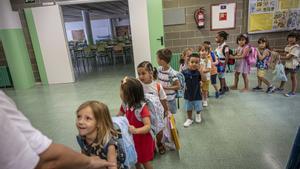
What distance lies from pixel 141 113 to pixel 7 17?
527 cm

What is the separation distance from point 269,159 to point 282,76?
2.10 m

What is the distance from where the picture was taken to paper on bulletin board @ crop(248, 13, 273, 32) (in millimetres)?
4746

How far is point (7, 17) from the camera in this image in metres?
4.79

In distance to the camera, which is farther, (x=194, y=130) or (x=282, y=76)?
(x=282, y=76)

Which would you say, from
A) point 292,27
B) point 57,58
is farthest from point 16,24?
point 292,27

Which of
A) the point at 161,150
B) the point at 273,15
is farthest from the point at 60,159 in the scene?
the point at 273,15

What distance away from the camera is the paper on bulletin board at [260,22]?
4.75 m

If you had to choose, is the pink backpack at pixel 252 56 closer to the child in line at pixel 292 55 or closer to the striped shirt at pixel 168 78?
the child in line at pixel 292 55

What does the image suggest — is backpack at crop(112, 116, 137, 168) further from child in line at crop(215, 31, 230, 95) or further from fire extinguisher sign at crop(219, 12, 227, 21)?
fire extinguisher sign at crop(219, 12, 227, 21)

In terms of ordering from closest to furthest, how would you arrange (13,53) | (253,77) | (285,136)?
(285,136)
(253,77)
(13,53)

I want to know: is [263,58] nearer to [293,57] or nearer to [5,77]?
[293,57]

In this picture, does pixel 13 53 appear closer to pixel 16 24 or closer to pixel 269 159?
pixel 16 24

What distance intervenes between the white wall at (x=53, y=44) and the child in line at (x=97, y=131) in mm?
4713

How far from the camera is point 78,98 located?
408 centimetres
